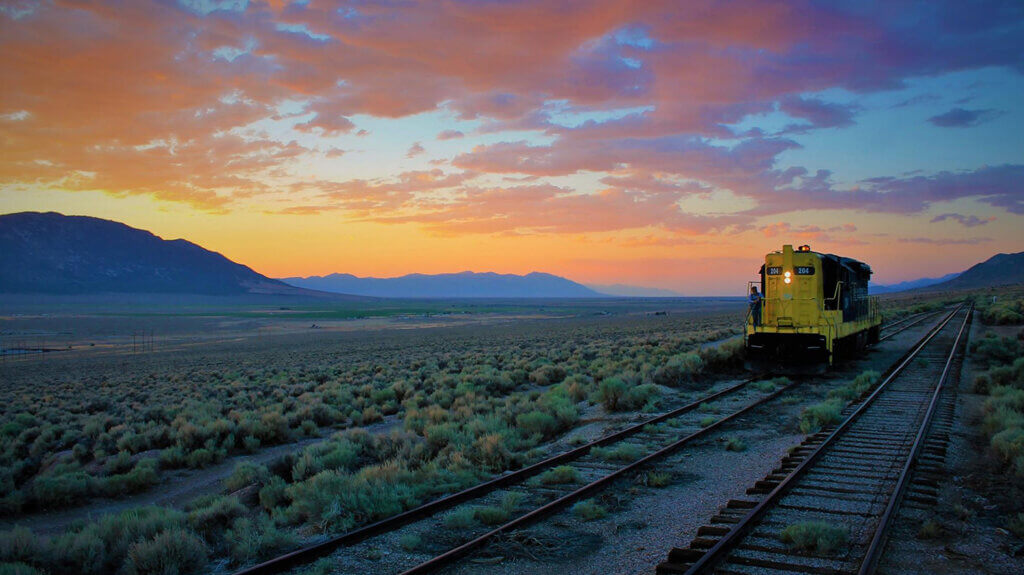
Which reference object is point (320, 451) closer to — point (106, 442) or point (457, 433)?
point (457, 433)

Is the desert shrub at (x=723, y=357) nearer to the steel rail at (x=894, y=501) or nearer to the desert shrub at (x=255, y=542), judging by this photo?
the steel rail at (x=894, y=501)

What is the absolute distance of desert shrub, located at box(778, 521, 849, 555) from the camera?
6306 millimetres

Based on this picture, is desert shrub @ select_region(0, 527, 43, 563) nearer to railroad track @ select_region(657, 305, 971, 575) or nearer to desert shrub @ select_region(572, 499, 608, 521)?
desert shrub @ select_region(572, 499, 608, 521)

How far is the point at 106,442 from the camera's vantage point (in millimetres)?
15203

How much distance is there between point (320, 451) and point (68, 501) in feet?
14.9

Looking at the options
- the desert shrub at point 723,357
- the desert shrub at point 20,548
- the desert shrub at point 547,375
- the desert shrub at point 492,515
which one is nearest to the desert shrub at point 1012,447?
the desert shrub at point 492,515

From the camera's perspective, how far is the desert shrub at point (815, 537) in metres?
6.31

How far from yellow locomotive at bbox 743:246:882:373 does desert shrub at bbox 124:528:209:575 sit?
1803cm

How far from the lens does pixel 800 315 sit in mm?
21562

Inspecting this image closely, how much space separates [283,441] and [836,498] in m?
12.5

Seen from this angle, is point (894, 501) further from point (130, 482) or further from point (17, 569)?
point (130, 482)

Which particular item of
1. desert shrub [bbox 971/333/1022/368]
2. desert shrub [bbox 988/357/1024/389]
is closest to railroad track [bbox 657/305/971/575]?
desert shrub [bbox 988/357/1024/389]

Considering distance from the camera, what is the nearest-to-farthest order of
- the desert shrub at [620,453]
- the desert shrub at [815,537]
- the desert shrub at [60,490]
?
the desert shrub at [815,537] → the desert shrub at [620,453] → the desert shrub at [60,490]

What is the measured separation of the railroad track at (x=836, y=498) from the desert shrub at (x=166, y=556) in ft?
15.9
